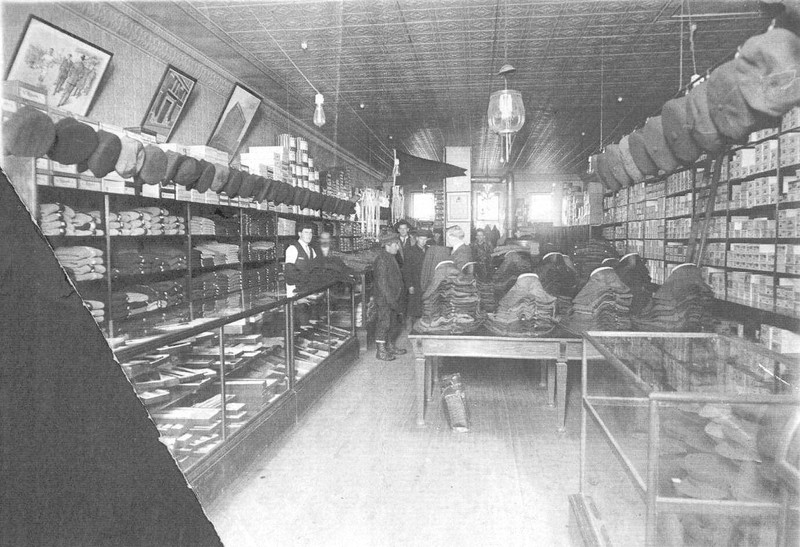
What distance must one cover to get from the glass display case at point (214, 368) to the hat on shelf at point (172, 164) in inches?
48.9

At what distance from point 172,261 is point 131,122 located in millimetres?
1285

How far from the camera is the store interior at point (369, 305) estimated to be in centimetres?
62

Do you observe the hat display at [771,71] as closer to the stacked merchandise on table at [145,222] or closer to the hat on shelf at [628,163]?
the hat on shelf at [628,163]

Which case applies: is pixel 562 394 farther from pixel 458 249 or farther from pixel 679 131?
pixel 458 249

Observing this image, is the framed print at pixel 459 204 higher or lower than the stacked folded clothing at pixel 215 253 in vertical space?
higher

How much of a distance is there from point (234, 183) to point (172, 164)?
1.09 meters

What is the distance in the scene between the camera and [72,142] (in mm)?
3232

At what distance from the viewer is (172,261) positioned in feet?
17.0

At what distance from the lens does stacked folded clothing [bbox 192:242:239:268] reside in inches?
227

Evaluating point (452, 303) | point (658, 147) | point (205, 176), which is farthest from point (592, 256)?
point (205, 176)

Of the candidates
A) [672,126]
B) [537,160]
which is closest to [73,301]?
[672,126]

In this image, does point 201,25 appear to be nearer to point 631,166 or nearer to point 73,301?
point 631,166

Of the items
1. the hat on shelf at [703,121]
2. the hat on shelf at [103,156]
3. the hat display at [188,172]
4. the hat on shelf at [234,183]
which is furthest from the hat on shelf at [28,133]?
the hat on shelf at [703,121]

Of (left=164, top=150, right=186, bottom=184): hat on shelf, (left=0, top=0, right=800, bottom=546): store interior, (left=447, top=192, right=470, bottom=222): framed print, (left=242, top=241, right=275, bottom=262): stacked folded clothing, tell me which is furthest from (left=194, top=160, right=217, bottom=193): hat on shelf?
(left=447, top=192, right=470, bottom=222): framed print
